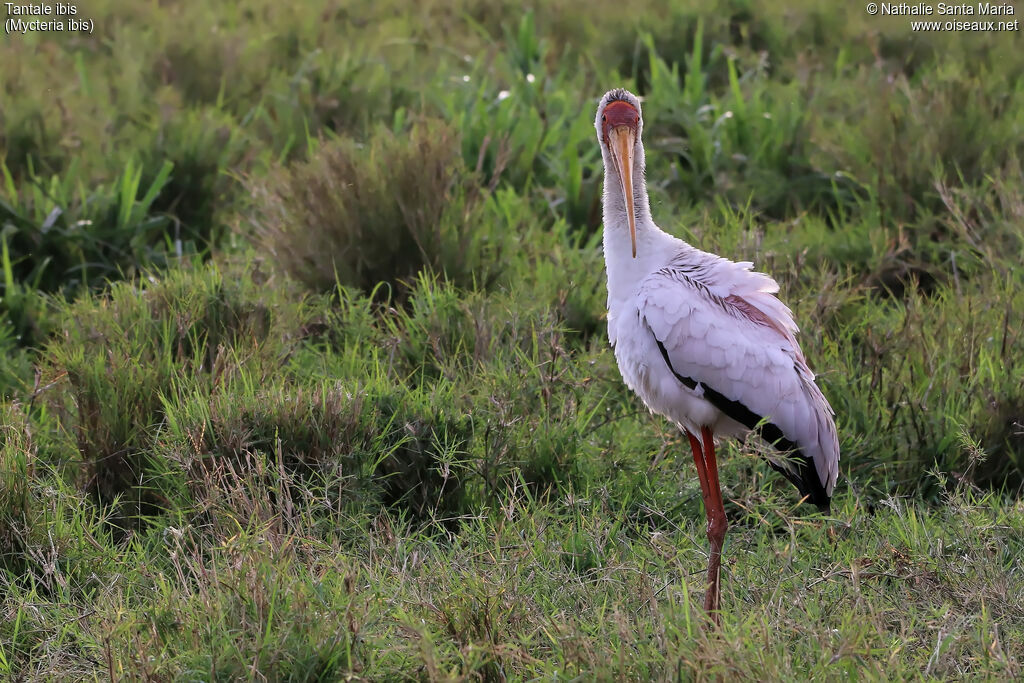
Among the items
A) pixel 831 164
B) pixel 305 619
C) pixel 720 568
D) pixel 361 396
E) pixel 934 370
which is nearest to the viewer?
pixel 305 619

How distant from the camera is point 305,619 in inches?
112

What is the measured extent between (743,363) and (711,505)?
1.36 ft

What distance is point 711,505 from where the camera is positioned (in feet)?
12.0

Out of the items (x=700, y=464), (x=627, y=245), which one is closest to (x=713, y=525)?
(x=700, y=464)

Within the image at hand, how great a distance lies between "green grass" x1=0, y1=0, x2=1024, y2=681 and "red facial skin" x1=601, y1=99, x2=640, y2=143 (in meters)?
0.74

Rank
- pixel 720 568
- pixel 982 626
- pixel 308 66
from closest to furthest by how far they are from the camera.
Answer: pixel 982 626
pixel 720 568
pixel 308 66

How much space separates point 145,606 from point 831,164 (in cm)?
429

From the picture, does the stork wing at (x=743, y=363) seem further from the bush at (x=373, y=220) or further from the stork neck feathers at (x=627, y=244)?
the bush at (x=373, y=220)

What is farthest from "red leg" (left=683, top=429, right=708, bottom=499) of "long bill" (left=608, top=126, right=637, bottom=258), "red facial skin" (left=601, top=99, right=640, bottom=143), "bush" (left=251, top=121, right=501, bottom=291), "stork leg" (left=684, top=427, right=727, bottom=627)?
"bush" (left=251, top=121, right=501, bottom=291)

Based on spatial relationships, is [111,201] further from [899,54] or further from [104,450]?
[899,54]

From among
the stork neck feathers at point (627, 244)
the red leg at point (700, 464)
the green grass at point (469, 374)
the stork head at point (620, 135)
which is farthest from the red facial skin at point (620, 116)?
the red leg at point (700, 464)

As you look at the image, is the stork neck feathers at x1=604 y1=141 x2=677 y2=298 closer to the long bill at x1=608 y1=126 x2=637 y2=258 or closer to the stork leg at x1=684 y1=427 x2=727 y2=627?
the long bill at x1=608 y1=126 x2=637 y2=258

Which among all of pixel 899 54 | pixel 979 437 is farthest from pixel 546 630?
pixel 899 54

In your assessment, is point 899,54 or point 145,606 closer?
point 145,606
